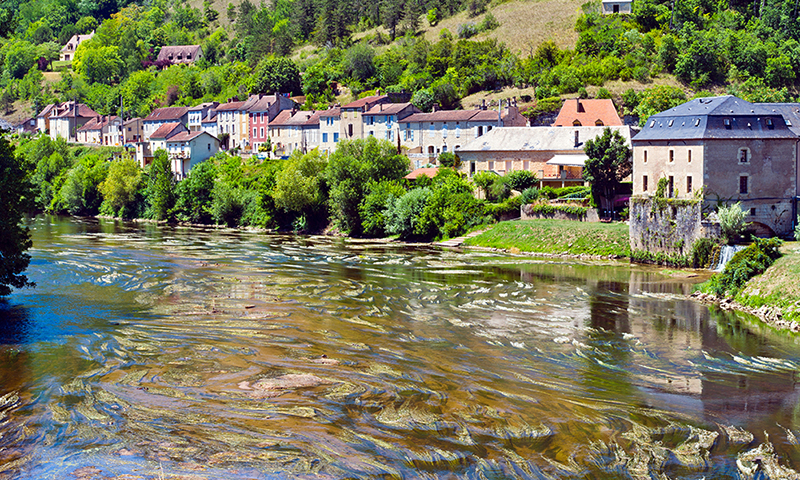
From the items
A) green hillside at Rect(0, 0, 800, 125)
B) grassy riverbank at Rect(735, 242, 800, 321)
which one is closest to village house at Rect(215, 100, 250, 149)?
green hillside at Rect(0, 0, 800, 125)

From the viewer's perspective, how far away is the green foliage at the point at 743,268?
33.0m

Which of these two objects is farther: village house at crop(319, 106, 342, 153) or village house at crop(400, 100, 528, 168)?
village house at crop(319, 106, 342, 153)

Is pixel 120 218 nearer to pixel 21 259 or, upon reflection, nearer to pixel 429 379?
pixel 21 259

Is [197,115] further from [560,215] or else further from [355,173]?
[560,215]

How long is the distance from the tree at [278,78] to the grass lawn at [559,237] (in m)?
60.6

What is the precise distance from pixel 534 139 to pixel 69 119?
87.5 meters

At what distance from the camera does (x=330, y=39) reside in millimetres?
126312

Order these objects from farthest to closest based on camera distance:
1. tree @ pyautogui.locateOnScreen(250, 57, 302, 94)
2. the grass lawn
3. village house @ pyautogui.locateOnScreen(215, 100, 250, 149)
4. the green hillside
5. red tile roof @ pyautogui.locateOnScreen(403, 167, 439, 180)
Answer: tree @ pyautogui.locateOnScreen(250, 57, 302, 94)
village house @ pyautogui.locateOnScreen(215, 100, 250, 149)
the green hillside
red tile roof @ pyautogui.locateOnScreen(403, 167, 439, 180)
the grass lawn

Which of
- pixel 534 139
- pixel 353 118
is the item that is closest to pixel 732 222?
pixel 534 139

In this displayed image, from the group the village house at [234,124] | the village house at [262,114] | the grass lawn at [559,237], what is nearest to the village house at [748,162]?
the grass lawn at [559,237]

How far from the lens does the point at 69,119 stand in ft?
398

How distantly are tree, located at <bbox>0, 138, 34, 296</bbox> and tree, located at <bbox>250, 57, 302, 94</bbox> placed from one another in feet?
242

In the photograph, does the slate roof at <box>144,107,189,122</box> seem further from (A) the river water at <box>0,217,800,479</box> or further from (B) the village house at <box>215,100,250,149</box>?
(A) the river water at <box>0,217,800,479</box>

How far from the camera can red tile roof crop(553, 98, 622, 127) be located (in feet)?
224
